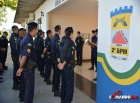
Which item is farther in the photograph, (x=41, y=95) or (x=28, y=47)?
(x=41, y=95)

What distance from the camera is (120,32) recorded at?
294 cm

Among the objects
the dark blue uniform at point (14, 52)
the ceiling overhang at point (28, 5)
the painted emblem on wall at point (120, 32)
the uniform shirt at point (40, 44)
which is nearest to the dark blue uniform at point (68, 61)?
the painted emblem on wall at point (120, 32)

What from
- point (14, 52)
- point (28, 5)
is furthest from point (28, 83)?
point (28, 5)


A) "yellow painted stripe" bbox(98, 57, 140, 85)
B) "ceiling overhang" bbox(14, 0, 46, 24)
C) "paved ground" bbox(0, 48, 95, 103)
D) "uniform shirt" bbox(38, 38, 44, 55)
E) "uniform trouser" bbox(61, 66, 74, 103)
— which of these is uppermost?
"ceiling overhang" bbox(14, 0, 46, 24)

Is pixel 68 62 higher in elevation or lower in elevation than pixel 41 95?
higher

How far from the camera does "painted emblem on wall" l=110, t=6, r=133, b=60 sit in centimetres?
278

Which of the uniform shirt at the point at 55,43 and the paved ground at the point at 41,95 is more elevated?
the uniform shirt at the point at 55,43

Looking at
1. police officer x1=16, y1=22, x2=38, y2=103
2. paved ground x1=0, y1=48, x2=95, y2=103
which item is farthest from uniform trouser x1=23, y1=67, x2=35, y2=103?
paved ground x1=0, y1=48, x2=95, y2=103

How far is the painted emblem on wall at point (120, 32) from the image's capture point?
2.78m

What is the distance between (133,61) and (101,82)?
1037 mm

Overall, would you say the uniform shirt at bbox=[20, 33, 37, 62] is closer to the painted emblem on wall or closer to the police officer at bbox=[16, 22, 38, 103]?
the police officer at bbox=[16, 22, 38, 103]

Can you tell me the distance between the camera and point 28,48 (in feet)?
12.2

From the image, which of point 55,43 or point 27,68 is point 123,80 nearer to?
point 27,68

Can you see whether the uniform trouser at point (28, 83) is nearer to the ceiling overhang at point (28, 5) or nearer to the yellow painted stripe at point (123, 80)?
the yellow painted stripe at point (123, 80)
